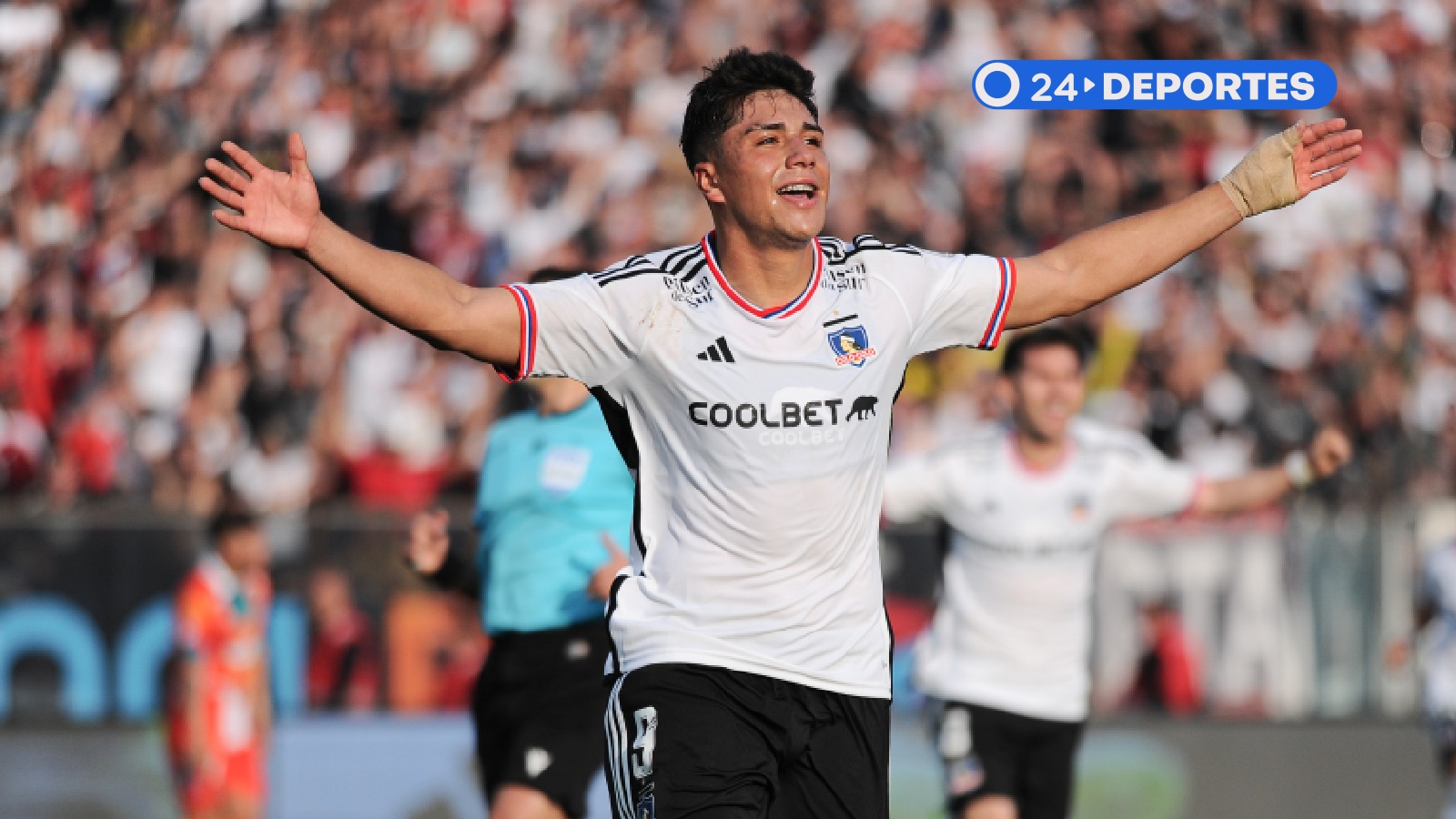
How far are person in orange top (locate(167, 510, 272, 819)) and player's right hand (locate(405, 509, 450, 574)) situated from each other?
160 inches

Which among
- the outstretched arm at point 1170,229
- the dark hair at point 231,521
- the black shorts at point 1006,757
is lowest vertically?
the black shorts at point 1006,757

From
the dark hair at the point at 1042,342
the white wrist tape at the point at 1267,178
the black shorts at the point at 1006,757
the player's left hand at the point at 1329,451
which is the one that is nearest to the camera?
the white wrist tape at the point at 1267,178

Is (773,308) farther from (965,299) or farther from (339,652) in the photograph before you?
(339,652)

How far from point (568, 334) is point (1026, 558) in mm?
4135

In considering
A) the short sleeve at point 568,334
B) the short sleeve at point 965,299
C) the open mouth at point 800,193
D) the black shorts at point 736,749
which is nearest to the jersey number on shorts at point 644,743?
the black shorts at point 736,749

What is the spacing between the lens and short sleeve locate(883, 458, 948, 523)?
911 cm

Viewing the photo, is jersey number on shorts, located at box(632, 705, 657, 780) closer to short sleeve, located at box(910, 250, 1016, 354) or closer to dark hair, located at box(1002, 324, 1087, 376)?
short sleeve, located at box(910, 250, 1016, 354)

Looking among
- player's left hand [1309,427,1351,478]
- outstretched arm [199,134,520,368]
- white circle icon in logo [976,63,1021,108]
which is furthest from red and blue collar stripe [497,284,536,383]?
player's left hand [1309,427,1351,478]

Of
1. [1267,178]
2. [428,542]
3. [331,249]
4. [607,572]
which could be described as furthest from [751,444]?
[428,542]

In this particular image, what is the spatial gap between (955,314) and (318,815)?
8.39 metres

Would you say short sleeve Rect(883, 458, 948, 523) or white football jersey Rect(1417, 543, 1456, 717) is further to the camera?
white football jersey Rect(1417, 543, 1456, 717)

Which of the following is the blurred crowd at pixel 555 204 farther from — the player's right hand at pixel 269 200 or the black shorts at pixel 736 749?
the player's right hand at pixel 269 200

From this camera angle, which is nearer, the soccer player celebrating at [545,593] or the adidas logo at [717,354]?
the adidas logo at [717,354]

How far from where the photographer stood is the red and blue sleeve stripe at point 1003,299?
5664 millimetres
